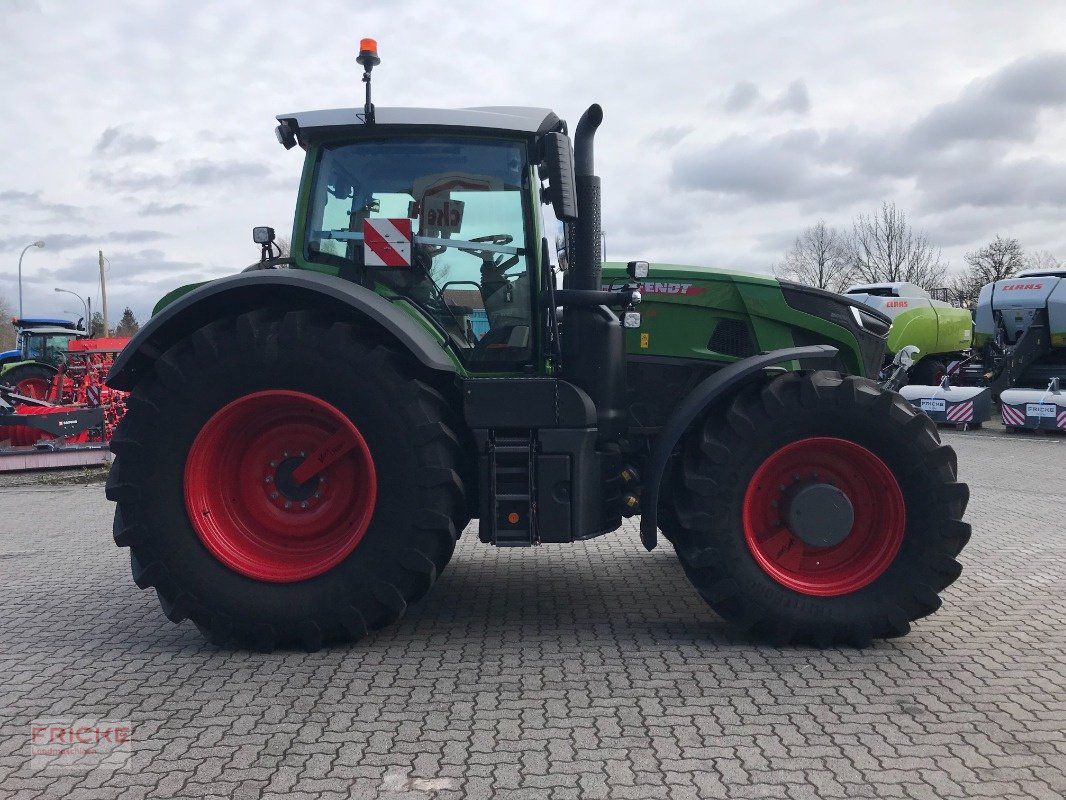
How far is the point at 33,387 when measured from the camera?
17.8 metres

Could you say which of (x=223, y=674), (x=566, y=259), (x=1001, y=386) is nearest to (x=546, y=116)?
(x=566, y=259)

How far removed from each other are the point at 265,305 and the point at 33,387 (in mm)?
15710

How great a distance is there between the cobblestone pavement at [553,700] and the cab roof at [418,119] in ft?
8.26

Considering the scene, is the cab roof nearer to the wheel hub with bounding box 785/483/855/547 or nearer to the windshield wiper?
the windshield wiper

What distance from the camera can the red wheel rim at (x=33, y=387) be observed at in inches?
691

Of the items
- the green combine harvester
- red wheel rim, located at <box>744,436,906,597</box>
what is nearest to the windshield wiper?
red wheel rim, located at <box>744,436,906,597</box>

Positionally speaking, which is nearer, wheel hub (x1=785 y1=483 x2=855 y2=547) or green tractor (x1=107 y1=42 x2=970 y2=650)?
green tractor (x1=107 y1=42 x2=970 y2=650)

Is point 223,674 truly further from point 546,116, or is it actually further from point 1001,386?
point 1001,386

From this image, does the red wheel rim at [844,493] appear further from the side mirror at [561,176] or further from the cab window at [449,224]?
the side mirror at [561,176]

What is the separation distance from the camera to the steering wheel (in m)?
4.62

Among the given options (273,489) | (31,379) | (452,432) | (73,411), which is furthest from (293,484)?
(31,379)

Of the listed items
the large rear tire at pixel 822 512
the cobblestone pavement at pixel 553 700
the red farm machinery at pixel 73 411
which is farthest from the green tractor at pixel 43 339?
the large rear tire at pixel 822 512

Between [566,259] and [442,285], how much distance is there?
645 millimetres

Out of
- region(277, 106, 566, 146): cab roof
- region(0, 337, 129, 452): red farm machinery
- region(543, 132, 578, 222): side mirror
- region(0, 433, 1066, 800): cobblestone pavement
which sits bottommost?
region(0, 433, 1066, 800): cobblestone pavement
